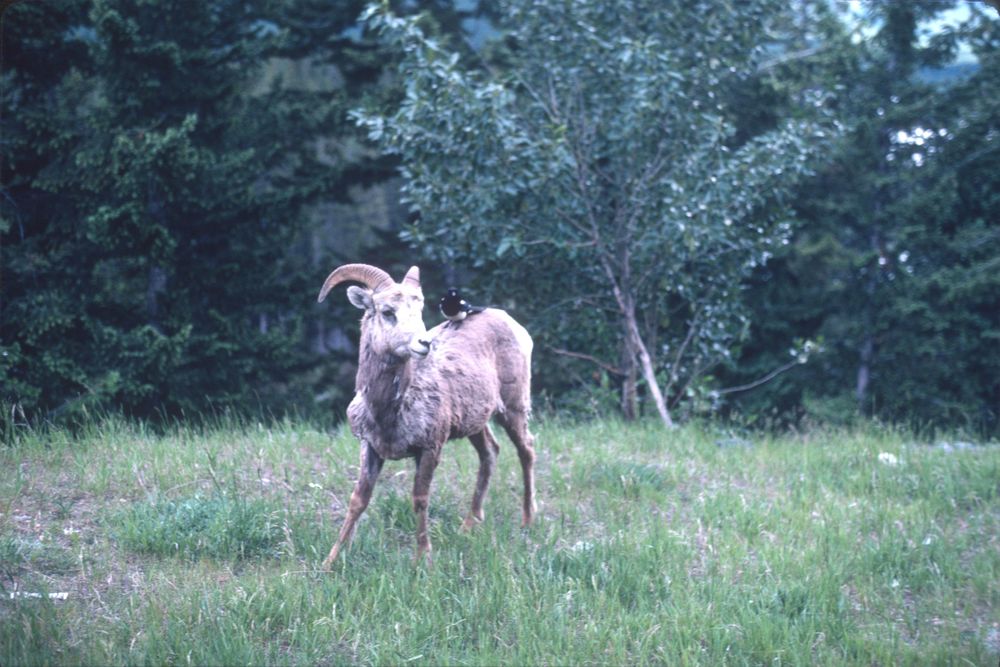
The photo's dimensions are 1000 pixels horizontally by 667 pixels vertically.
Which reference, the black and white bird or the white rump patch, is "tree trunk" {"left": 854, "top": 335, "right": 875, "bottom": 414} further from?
the black and white bird

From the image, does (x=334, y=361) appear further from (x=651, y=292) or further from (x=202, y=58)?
(x=651, y=292)

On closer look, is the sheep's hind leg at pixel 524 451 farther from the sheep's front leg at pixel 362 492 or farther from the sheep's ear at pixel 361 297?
the sheep's ear at pixel 361 297

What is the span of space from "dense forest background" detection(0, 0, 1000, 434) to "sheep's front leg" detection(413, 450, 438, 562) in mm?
4280

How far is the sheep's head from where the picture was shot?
5973 millimetres

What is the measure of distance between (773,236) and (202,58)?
862 cm

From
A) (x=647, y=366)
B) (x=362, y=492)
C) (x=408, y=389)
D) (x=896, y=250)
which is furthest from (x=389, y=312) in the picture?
(x=896, y=250)

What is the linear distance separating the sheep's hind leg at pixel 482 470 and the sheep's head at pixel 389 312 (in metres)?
1.26

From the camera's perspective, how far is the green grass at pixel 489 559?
5156 mm

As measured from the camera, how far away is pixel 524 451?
7.25m

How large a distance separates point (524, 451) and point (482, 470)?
347mm

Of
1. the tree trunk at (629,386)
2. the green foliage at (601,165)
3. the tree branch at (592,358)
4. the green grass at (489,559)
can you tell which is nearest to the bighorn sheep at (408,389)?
the green grass at (489,559)

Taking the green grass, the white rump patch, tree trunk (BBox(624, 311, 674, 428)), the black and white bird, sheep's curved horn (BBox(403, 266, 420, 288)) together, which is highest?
sheep's curved horn (BBox(403, 266, 420, 288))

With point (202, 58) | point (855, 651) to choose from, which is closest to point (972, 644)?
point (855, 651)

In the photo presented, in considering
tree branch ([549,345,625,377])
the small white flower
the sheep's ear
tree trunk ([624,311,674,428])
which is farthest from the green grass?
tree branch ([549,345,625,377])
